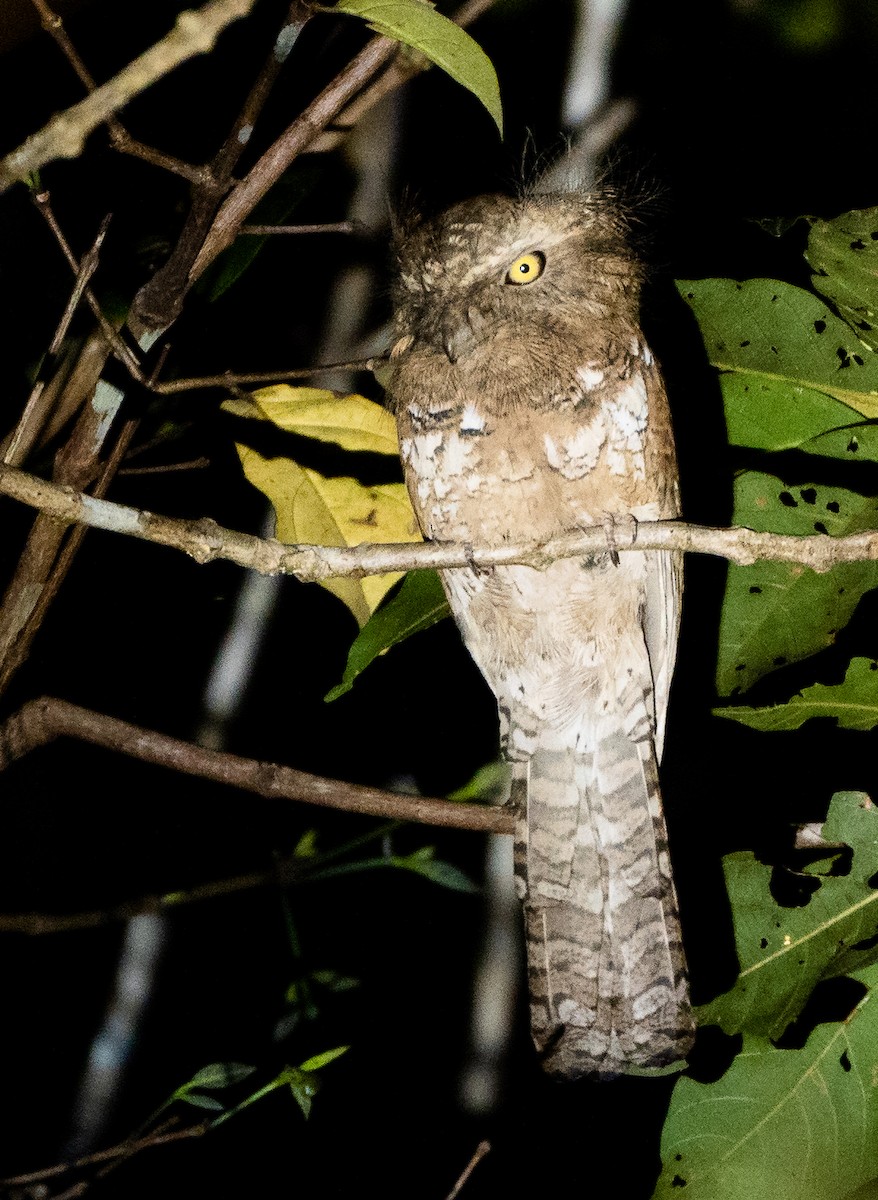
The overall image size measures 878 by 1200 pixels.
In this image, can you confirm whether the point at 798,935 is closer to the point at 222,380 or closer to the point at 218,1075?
the point at 218,1075

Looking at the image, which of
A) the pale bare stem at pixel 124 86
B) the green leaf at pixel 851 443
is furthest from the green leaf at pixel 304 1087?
the pale bare stem at pixel 124 86

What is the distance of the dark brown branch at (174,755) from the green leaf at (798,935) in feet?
1.79

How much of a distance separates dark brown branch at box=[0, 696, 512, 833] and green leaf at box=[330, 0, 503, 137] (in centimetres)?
95

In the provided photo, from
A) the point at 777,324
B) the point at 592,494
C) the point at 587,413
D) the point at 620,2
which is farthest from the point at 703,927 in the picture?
the point at 620,2

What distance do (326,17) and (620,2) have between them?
0.92m

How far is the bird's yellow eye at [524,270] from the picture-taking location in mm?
1810

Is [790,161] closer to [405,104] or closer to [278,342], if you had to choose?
[405,104]

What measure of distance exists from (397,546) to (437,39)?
0.54 m

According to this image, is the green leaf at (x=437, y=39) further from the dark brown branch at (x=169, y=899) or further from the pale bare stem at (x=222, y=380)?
the dark brown branch at (x=169, y=899)

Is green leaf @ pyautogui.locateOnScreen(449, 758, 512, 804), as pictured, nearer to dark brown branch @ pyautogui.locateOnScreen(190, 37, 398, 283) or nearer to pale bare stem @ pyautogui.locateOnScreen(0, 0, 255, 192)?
dark brown branch @ pyautogui.locateOnScreen(190, 37, 398, 283)

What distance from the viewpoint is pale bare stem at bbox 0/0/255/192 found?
2.16 ft

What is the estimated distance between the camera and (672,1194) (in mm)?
1300

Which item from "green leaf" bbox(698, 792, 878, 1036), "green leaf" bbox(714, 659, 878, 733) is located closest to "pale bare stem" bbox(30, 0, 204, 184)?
"green leaf" bbox(714, 659, 878, 733)

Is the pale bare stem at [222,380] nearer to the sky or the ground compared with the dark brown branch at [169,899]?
nearer to the sky
